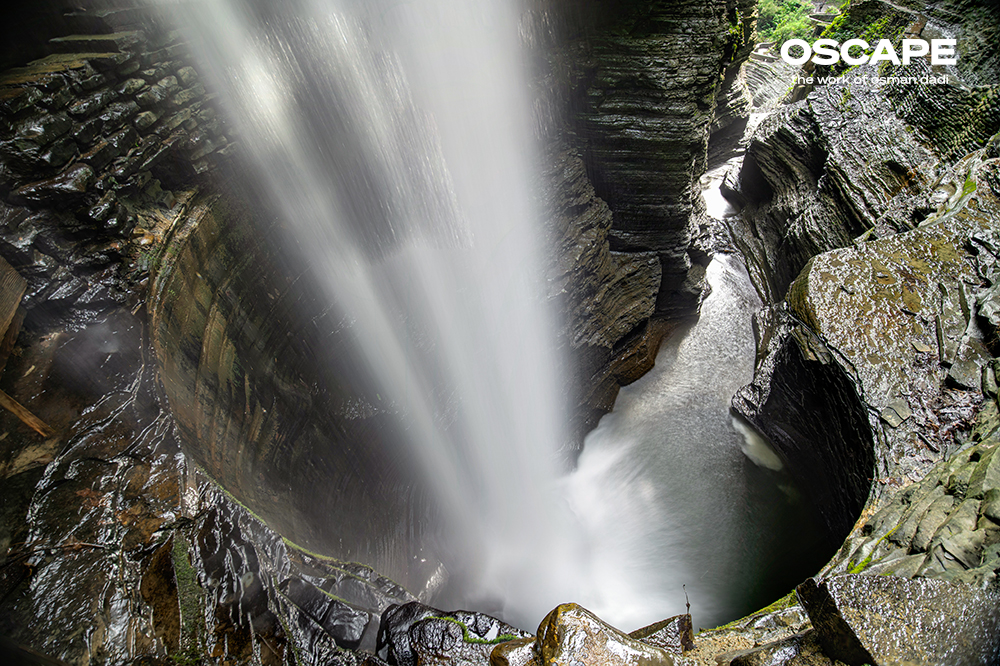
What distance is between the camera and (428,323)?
6.15 metres

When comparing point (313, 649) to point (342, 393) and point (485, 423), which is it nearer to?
point (342, 393)

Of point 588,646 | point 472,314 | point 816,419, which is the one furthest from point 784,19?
point 588,646

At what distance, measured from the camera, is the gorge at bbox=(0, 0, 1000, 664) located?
A: 2926mm

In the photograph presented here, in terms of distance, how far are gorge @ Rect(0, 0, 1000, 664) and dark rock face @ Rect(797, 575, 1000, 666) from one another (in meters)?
0.02

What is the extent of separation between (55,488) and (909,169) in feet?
36.8

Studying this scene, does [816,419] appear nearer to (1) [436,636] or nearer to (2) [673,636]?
(2) [673,636]

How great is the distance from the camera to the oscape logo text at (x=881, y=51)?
8.43m

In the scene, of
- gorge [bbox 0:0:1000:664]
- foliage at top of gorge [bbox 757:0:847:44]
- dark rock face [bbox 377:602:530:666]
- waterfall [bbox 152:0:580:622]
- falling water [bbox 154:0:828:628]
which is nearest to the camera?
gorge [bbox 0:0:1000:664]

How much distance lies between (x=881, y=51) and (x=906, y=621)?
1159 cm

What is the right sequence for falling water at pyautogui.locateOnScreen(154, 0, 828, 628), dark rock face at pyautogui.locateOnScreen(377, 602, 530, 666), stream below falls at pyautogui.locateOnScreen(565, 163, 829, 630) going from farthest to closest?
stream below falls at pyautogui.locateOnScreen(565, 163, 829, 630), falling water at pyautogui.locateOnScreen(154, 0, 828, 628), dark rock face at pyautogui.locateOnScreen(377, 602, 530, 666)

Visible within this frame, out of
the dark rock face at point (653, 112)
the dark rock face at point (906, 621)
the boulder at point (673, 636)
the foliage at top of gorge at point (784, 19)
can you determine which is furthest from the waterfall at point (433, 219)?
the foliage at top of gorge at point (784, 19)

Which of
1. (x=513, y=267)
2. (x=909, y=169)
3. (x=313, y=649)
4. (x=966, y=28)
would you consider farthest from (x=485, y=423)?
(x=966, y=28)

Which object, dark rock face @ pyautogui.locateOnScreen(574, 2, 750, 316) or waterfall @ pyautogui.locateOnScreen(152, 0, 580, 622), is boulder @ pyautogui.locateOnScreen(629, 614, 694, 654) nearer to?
waterfall @ pyautogui.locateOnScreen(152, 0, 580, 622)

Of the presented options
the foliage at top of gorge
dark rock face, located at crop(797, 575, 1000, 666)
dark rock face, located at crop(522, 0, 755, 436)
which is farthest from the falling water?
the foliage at top of gorge
